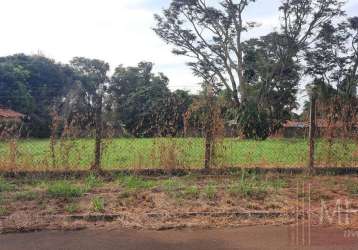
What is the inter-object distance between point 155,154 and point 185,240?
409 cm

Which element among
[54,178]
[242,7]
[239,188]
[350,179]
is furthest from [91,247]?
[242,7]

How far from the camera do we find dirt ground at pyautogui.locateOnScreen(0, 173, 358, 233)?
18.8 feet

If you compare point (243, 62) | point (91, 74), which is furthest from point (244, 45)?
point (91, 74)

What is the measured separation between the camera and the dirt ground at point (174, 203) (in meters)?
5.74

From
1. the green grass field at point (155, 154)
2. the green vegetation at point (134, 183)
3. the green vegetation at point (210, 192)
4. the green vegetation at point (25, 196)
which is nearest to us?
the green vegetation at point (25, 196)

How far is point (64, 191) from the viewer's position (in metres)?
7.12

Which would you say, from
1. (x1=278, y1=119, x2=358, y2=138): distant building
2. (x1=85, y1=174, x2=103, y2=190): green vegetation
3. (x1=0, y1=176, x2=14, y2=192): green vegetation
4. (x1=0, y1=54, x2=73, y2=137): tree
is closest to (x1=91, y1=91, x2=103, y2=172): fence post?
(x1=85, y1=174, x2=103, y2=190): green vegetation

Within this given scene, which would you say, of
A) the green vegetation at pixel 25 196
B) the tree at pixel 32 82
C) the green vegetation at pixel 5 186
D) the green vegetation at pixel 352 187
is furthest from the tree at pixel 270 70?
the green vegetation at pixel 25 196

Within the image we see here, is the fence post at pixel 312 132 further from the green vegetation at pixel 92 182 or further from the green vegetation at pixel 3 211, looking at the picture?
the green vegetation at pixel 3 211

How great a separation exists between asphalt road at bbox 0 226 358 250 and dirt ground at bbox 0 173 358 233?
0.74 ft

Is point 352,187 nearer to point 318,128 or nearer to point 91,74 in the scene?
point 318,128

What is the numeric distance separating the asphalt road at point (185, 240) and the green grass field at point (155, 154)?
354 cm

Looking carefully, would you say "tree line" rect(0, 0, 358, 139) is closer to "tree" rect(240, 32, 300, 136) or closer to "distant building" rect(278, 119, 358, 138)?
"tree" rect(240, 32, 300, 136)

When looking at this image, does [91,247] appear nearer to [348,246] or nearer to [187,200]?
[187,200]
